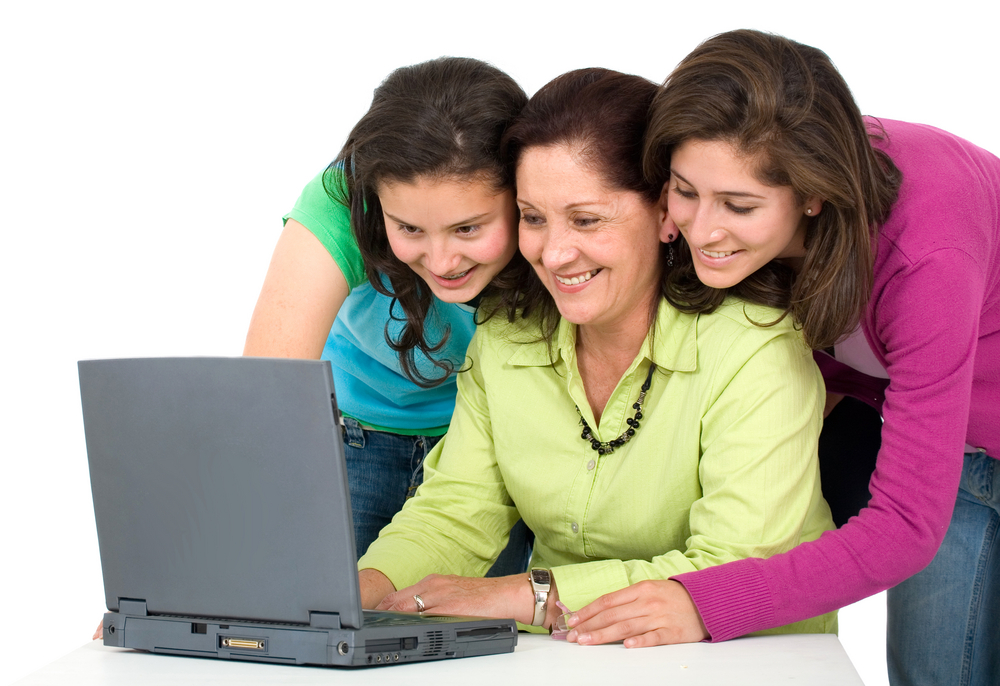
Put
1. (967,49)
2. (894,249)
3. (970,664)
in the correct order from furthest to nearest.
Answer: (967,49) → (970,664) → (894,249)

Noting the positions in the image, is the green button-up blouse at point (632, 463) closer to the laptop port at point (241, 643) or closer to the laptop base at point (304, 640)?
the laptop base at point (304, 640)

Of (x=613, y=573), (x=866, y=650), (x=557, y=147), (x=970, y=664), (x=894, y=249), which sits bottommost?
(x=866, y=650)

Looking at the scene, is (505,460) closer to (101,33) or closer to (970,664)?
(970,664)

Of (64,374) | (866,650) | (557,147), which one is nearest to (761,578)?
(557,147)

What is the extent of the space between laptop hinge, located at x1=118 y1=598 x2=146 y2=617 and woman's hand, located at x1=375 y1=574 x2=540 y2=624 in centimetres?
40

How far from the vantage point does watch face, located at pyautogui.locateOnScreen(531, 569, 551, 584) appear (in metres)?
1.54

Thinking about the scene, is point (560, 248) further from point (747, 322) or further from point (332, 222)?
point (332, 222)

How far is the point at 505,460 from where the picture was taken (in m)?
1.78

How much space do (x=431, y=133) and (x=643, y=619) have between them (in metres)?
0.80

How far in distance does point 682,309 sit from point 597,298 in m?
0.14

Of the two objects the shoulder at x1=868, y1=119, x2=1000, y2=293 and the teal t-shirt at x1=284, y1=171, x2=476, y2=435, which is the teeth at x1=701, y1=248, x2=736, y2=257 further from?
the teal t-shirt at x1=284, y1=171, x2=476, y2=435

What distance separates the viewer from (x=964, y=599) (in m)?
1.92

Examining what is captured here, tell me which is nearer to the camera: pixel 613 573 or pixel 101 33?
pixel 613 573

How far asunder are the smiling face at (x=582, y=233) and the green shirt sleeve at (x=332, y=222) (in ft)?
1.20
